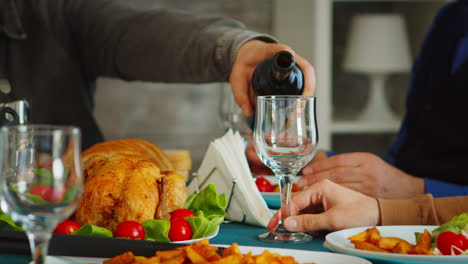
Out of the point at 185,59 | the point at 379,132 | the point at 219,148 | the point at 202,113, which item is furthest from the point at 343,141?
the point at 219,148

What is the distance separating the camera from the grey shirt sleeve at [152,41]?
1.88 metres

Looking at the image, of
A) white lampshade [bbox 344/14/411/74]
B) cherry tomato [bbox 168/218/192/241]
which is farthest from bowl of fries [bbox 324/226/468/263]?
white lampshade [bbox 344/14/411/74]

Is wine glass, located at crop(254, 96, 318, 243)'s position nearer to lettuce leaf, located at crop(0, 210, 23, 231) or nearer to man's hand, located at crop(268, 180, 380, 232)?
man's hand, located at crop(268, 180, 380, 232)

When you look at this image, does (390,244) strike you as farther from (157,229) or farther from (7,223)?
(7,223)

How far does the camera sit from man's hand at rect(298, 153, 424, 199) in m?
1.54

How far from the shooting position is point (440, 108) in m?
2.33

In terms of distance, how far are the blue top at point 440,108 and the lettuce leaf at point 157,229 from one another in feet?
4.58

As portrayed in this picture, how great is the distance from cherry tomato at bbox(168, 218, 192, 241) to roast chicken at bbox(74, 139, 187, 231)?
0.25 feet

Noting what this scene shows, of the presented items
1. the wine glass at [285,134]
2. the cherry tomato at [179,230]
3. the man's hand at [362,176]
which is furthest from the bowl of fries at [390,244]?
the man's hand at [362,176]

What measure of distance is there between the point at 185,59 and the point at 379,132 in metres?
1.85

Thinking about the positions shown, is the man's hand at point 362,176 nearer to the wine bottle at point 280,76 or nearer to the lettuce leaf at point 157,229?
the wine bottle at point 280,76

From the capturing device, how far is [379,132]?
11.7 ft

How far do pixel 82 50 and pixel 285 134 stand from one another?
5.06ft

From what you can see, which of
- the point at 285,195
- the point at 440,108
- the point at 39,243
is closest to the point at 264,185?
the point at 285,195
